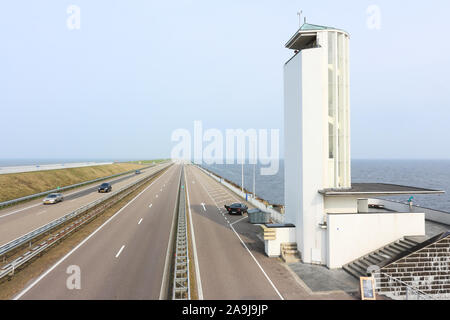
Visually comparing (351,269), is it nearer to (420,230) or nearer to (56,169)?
(420,230)

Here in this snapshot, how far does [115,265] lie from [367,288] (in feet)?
45.1

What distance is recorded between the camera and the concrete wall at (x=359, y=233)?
16.8 meters

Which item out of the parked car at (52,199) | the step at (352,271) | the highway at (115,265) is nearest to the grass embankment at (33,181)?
the parked car at (52,199)

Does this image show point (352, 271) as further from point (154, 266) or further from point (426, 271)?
point (154, 266)

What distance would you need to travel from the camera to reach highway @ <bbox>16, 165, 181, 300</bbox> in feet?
42.8

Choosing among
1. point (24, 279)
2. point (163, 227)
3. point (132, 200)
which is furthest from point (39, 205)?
point (24, 279)

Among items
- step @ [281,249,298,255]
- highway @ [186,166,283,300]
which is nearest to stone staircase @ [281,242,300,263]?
step @ [281,249,298,255]

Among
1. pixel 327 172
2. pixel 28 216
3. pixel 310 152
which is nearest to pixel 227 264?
pixel 327 172

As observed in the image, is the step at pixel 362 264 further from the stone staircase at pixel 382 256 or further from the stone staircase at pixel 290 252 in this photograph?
the stone staircase at pixel 290 252

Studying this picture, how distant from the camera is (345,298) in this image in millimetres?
13336

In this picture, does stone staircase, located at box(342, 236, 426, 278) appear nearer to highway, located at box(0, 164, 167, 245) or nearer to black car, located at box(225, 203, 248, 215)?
black car, located at box(225, 203, 248, 215)

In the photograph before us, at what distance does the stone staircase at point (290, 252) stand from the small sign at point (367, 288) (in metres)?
5.62

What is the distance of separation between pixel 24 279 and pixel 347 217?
60.6 ft

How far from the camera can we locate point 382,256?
1588 cm
